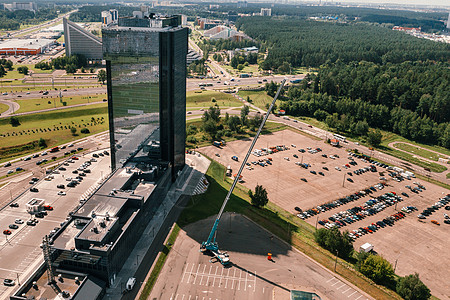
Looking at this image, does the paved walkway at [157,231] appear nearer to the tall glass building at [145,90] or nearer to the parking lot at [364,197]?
the tall glass building at [145,90]

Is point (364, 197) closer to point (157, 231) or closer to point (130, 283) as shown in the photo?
point (157, 231)

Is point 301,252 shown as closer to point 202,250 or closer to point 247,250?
point 247,250

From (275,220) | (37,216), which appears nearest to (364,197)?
(275,220)

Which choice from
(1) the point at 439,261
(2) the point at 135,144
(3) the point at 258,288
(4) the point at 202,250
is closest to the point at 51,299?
(4) the point at 202,250

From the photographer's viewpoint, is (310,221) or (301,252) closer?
(301,252)

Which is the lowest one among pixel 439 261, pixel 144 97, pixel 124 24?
pixel 439 261

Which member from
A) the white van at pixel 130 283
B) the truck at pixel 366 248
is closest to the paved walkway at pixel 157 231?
the white van at pixel 130 283
